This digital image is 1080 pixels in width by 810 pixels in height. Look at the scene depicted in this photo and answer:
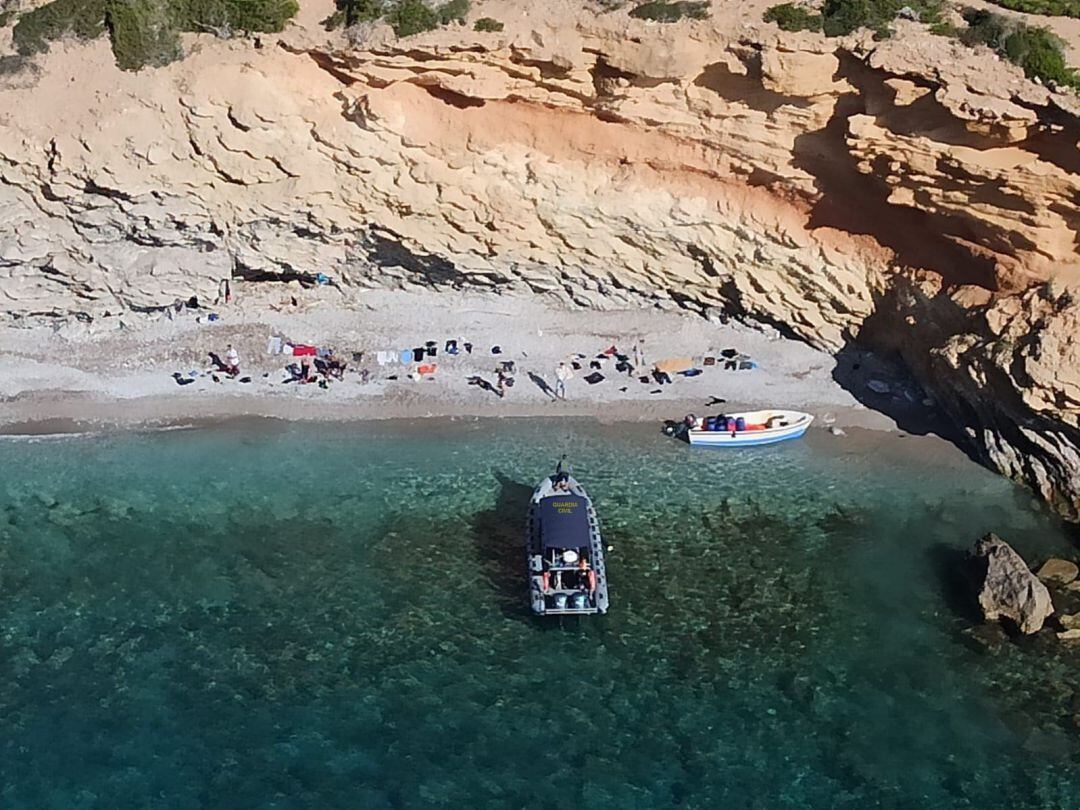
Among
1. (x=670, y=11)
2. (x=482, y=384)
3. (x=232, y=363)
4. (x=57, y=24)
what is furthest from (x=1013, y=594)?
(x=57, y=24)

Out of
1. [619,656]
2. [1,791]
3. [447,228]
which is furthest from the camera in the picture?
[447,228]

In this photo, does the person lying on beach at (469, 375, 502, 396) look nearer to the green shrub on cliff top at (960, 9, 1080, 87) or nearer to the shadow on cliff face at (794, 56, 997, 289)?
the shadow on cliff face at (794, 56, 997, 289)

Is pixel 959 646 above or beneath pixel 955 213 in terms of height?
beneath

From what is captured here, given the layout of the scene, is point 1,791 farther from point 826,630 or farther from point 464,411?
point 826,630

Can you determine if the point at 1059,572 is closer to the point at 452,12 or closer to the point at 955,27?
the point at 955,27

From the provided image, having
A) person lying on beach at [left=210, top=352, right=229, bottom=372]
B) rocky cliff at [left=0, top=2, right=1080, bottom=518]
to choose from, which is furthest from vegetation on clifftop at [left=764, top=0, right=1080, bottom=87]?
person lying on beach at [left=210, top=352, right=229, bottom=372]

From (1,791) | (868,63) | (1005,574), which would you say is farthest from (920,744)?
(1,791)
